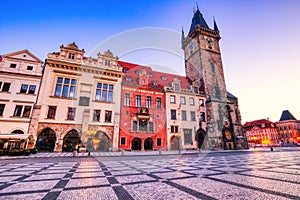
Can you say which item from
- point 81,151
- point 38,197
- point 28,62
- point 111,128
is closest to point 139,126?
point 111,128

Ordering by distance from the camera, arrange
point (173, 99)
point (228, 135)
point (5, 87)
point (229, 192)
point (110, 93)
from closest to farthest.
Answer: point (229, 192)
point (5, 87)
point (110, 93)
point (173, 99)
point (228, 135)

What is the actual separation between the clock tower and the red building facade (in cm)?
988

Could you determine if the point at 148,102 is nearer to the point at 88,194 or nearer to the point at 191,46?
the point at 191,46

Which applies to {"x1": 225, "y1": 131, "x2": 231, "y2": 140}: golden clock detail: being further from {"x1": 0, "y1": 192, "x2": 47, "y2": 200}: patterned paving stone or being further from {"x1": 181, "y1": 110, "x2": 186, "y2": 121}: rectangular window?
{"x1": 0, "y1": 192, "x2": 47, "y2": 200}: patterned paving stone

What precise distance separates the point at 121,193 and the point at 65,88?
69.3ft

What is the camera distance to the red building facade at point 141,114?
22.3 metres

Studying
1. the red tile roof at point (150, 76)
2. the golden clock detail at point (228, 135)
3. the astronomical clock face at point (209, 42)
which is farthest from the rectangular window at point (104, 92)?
the astronomical clock face at point (209, 42)

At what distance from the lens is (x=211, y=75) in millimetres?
32625

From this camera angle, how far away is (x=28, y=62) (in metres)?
20.2

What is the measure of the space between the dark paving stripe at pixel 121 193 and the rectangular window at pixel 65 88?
789 inches

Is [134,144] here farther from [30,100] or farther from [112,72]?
Result: [30,100]

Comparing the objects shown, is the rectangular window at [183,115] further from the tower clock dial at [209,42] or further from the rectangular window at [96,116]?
the tower clock dial at [209,42]

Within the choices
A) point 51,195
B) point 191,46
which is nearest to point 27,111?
point 51,195

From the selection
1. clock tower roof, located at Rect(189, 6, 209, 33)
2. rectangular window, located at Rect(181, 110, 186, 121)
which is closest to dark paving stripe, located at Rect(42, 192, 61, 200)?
rectangular window, located at Rect(181, 110, 186, 121)
